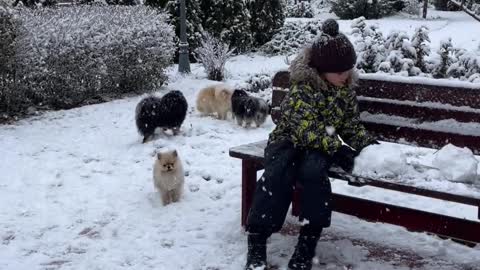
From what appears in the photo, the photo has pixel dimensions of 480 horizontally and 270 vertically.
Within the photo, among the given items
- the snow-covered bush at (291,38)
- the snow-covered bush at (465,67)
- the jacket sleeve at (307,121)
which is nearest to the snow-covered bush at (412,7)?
the snow-covered bush at (291,38)

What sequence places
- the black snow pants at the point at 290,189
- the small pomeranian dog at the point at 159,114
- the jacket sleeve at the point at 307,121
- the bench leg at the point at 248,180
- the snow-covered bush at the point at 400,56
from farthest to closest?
the snow-covered bush at the point at 400,56
the small pomeranian dog at the point at 159,114
the bench leg at the point at 248,180
the jacket sleeve at the point at 307,121
the black snow pants at the point at 290,189

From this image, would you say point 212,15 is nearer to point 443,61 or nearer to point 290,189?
point 443,61

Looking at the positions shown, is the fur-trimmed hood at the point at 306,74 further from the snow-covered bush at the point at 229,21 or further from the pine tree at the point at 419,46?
the snow-covered bush at the point at 229,21

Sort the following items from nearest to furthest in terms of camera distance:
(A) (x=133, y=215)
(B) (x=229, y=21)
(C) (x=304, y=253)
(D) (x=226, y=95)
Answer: (C) (x=304, y=253) → (A) (x=133, y=215) → (D) (x=226, y=95) → (B) (x=229, y=21)

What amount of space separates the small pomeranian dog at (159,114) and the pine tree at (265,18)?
9.75m

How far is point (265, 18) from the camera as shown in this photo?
17.4 metres

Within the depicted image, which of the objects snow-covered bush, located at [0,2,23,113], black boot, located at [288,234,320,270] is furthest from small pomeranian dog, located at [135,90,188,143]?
black boot, located at [288,234,320,270]

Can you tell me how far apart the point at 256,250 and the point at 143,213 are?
1.55 meters

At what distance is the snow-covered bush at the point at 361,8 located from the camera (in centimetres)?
2572

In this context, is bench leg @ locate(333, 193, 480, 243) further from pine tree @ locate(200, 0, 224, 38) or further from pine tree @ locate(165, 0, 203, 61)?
pine tree @ locate(200, 0, 224, 38)

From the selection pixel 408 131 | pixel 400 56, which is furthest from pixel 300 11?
pixel 408 131

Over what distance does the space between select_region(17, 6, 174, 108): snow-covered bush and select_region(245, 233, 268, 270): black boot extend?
229 inches

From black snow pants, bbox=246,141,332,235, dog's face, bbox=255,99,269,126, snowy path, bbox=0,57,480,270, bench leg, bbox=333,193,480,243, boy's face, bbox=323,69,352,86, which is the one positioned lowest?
snowy path, bbox=0,57,480,270

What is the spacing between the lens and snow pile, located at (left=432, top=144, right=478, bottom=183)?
12.1 feet
